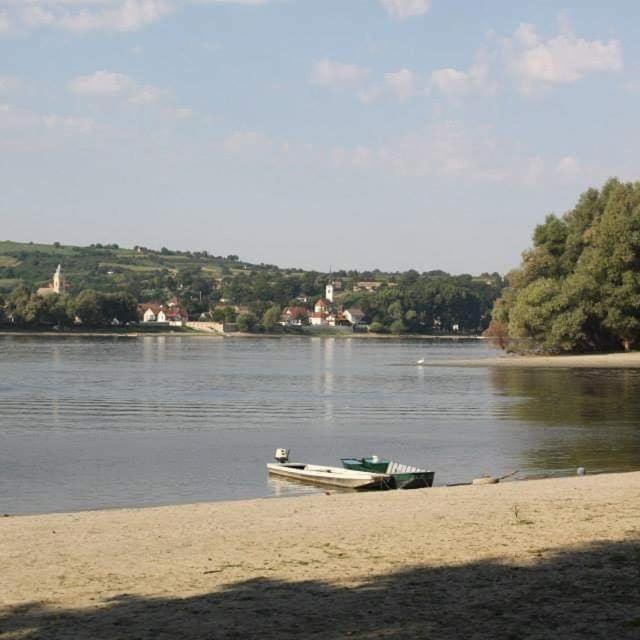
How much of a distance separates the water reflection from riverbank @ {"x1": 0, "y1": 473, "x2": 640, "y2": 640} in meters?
13.8

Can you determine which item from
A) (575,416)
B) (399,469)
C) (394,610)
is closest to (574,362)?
(575,416)

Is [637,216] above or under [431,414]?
above

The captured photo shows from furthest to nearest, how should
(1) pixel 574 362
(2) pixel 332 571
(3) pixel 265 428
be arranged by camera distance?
(1) pixel 574 362, (3) pixel 265 428, (2) pixel 332 571

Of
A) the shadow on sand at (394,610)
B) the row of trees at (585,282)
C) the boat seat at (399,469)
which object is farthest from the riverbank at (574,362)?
the shadow on sand at (394,610)

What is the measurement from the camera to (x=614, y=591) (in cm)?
1291

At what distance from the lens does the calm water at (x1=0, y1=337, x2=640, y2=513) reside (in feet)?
102

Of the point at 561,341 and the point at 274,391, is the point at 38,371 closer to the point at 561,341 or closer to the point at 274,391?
the point at 274,391

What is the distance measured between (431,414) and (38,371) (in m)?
47.8

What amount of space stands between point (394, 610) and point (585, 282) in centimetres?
9211

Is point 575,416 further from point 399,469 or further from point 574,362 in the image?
point 574,362

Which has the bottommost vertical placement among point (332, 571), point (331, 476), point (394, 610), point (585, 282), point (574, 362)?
point (331, 476)

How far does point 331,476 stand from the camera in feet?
96.0

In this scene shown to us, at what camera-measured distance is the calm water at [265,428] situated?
1226 inches

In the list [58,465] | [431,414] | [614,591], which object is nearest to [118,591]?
[614,591]
